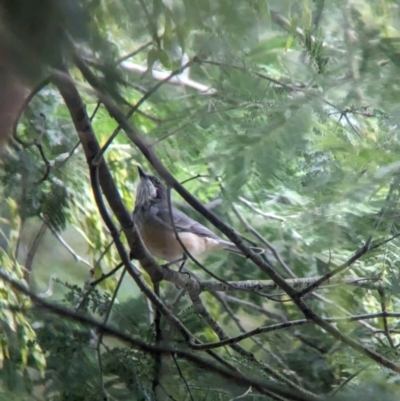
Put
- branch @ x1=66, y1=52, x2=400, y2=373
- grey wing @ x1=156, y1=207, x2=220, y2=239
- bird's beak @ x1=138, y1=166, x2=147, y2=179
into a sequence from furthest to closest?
grey wing @ x1=156, y1=207, x2=220, y2=239 → bird's beak @ x1=138, y1=166, x2=147, y2=179 → branch @ x1=66, y1=52, x2=400, y2=373

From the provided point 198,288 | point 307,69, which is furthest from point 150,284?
point 307,69

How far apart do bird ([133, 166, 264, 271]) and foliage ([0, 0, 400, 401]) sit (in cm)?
13

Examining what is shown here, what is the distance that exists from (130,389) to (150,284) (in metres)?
0.53

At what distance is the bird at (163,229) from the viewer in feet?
6.99

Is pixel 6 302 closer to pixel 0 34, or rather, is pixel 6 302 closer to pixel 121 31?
pixel 121 31

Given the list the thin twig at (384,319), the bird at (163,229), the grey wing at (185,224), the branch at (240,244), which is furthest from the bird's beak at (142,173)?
the thin twig at (384,319)

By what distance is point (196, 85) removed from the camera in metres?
1.39

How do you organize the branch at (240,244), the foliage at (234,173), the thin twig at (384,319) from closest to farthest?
1. the foliage at (234,173)
2. the branch at (240,244)
3. the thin twig at (384,319)

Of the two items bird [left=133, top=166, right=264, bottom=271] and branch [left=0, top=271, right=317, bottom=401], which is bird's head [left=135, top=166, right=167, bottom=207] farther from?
branch [left=0, top=271, right=317, bottom=401]

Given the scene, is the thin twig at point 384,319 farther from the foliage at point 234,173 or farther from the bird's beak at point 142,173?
the bird's beak at point 142,173

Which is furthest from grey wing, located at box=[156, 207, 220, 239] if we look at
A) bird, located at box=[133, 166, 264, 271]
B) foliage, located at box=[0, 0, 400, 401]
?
foliage, located at box=[0, 0, 400, 401]

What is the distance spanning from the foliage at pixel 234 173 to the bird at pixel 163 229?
0.13 metres

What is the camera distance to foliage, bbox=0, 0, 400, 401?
43.7 inches

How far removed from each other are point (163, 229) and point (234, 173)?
3.01ft
